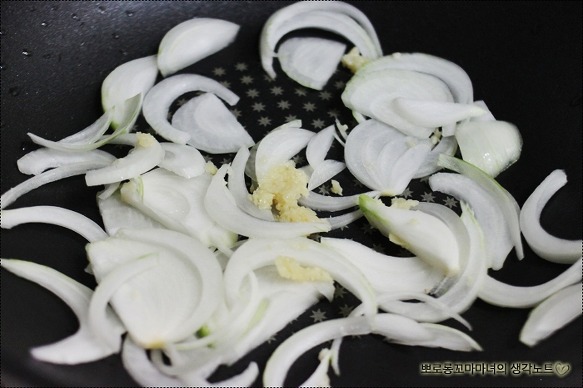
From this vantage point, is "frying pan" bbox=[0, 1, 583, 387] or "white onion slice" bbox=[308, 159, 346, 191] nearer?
"frying pan" bbox=[0, 1, 583, 387]

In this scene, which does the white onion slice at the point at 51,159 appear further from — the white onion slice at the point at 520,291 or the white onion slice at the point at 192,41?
the white onion slice at the point at 520,291

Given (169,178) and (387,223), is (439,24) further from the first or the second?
(169,178)

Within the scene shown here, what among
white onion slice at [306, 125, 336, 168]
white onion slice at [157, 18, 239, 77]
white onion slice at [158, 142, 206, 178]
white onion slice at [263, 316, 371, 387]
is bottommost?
white onion slice at [263, 316, 371, 387]

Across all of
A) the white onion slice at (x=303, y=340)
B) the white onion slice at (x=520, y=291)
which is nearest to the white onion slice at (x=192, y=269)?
the white onion slice at (x=303, y=340)

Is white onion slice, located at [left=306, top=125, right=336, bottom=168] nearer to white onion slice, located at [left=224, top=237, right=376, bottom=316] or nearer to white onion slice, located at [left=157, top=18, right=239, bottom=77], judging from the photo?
white onion slice, located at [left=224, top=237, right=376, bottom=316]

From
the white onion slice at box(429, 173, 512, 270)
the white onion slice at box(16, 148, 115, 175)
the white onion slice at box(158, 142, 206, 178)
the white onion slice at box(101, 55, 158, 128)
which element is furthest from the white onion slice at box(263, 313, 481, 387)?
the white onion slice at box(101, 55, 158, 128)

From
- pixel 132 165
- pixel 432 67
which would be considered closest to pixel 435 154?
pixel 432 67

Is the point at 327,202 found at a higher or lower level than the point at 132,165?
lower

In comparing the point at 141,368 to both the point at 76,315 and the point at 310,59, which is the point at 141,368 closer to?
the point at 76,315
